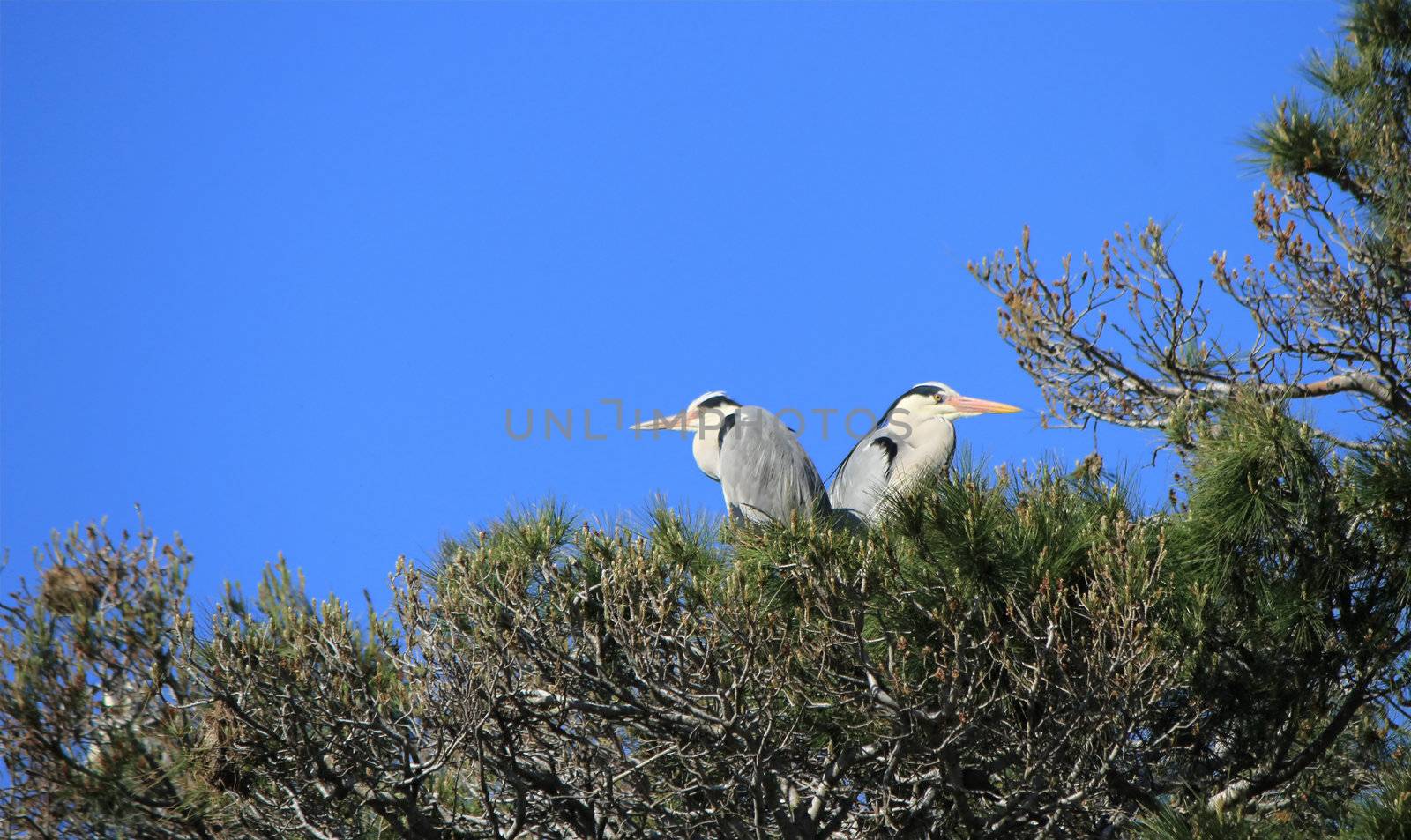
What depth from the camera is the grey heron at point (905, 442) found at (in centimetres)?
657

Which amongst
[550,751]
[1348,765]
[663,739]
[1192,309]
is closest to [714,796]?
[663,739]

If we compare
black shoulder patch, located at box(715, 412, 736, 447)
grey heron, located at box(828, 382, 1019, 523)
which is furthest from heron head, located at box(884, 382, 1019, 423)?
black shoulder patch, located at box(715, 412, 736, 447)

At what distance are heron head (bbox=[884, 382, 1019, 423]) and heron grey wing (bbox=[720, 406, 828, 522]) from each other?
71 centimetres

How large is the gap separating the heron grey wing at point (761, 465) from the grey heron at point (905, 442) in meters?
0.25

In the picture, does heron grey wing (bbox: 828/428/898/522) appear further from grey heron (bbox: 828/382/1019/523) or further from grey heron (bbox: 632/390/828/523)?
grey heron (bbox: 632/390/828/523)

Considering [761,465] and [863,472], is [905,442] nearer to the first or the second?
[863,472]

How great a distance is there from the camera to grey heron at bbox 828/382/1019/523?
657 cm

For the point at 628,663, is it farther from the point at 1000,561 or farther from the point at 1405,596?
the point at 1405,596

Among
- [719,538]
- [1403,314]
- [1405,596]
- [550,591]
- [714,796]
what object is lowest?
[714,796]

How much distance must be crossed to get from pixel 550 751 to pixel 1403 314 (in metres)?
3.97

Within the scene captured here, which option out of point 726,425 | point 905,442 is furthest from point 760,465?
point 905,442

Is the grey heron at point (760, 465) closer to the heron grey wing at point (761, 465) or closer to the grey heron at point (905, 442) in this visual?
the heron grey wing at point (761, 465)

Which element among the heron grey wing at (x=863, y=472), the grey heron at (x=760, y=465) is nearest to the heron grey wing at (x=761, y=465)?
the grey heron at (x=760, y=465)

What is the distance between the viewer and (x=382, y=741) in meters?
4.39
